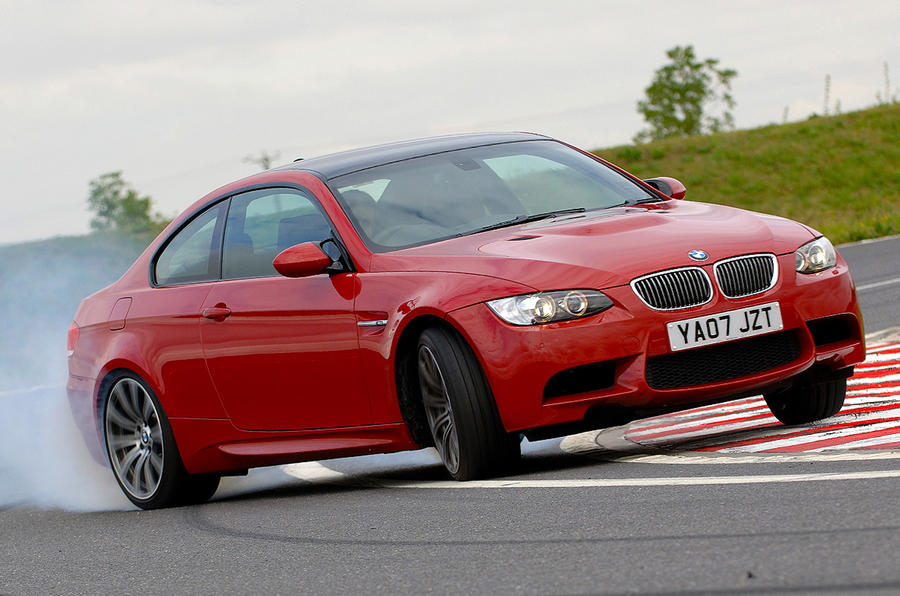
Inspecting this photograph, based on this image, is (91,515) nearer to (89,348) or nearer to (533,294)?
(89,348)

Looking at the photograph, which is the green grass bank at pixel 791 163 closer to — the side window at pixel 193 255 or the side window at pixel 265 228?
the side window at pixel 193 255

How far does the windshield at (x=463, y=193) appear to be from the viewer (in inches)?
276

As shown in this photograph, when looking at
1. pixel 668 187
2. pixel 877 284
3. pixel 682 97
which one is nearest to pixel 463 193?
pixel 668 187

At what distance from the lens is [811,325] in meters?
6.53

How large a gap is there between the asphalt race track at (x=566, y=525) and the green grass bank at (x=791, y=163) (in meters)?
38.9

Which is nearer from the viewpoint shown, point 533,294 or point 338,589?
point 338,589

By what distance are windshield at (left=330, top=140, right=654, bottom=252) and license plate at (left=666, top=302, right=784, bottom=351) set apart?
1.18 m

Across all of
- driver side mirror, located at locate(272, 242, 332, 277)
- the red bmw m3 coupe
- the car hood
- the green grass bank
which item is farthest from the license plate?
the green grass bank

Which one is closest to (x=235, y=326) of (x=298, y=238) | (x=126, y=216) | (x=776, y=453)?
(x=298, y=238)

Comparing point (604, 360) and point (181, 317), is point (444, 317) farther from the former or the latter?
point (181, 317)

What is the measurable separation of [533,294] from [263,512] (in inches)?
70.7

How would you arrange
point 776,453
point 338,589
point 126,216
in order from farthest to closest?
point 126,216
point 776,453
point 338,589

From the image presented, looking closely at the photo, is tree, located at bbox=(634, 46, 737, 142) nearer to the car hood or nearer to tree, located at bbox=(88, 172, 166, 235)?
tree, located at bbox=(88, 172, 166, 235)

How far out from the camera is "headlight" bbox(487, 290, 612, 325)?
6.03 metres
